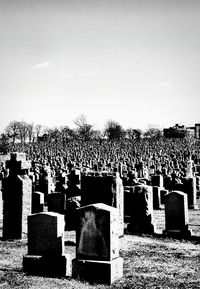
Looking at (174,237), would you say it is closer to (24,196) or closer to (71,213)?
(71,213)

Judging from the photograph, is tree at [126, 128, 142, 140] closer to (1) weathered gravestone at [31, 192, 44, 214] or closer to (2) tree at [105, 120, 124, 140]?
(2) tree at [105, 120, 124, 140]

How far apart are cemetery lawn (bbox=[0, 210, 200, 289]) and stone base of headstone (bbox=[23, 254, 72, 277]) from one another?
0.20 m

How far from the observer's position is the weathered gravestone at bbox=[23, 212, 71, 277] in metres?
7.46

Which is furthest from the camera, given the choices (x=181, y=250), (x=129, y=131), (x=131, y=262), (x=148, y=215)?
(x=129, y=131)

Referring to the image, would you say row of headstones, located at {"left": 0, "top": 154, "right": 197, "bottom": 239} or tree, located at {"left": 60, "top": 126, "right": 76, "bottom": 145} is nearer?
row of headstones, located at {"left": 0, "top": 154, "right": 197, "bottom": 239}

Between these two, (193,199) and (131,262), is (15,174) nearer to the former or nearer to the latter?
(131,262)

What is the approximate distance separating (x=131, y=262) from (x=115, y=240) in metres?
1.52

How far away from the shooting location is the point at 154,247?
9.96m

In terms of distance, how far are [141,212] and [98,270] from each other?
19.7ft

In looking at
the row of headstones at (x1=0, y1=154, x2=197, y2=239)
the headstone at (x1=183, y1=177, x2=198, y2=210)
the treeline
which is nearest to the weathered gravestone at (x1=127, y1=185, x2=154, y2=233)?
the row of headstones at (x1=0, y1=154, x2=197, y2=239)

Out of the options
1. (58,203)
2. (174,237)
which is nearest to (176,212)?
(174,237)

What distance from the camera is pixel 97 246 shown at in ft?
23.2

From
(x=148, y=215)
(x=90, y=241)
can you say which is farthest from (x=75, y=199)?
(x=90, y=241)

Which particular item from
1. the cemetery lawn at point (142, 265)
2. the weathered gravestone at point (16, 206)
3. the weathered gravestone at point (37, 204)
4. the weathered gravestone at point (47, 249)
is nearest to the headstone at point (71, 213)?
the cemetery lawn at point (142, 265)
